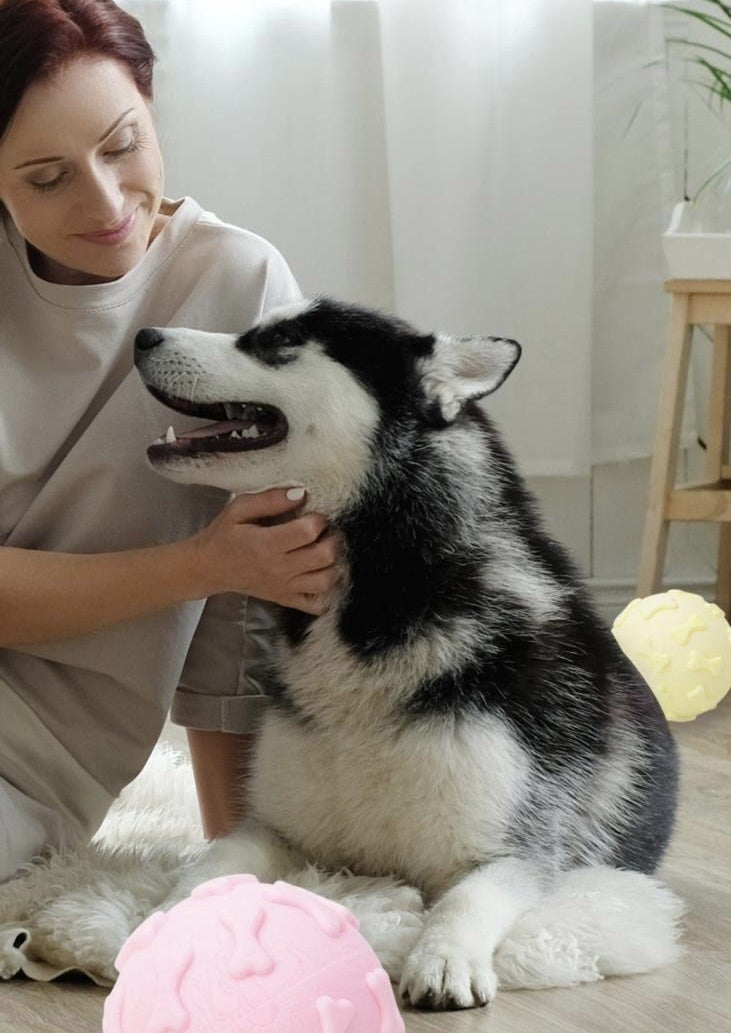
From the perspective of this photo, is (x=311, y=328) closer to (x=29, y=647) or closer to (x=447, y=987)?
(x=29, y=647)

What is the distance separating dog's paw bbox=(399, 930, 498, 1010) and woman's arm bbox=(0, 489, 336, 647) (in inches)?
15.1

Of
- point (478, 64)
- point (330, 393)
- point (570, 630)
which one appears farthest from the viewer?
point (478, 64)

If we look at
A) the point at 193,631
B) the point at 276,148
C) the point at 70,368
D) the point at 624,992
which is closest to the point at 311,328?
the point at 70,368

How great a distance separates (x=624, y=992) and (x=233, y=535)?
0.61 m

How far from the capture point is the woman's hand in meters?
1.56

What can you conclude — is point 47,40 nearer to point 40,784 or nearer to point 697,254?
point 40,784

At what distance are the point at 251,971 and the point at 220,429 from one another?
0.66 metres

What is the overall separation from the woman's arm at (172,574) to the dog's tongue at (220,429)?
0.07 meters

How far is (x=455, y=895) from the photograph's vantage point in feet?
4.83

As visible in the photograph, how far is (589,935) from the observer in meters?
1.51

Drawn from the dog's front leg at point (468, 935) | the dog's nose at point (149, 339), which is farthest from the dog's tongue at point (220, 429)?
the dog's front leg at point (468, 935)

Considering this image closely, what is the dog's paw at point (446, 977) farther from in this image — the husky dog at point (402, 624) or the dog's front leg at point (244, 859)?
the dog's front leg at point (244, 859)

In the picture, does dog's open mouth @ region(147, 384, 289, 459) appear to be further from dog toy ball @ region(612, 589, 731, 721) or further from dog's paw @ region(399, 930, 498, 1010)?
dog toy ball @ region(612, 589, 731, 721)

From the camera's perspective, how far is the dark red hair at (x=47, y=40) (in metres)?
1.58
